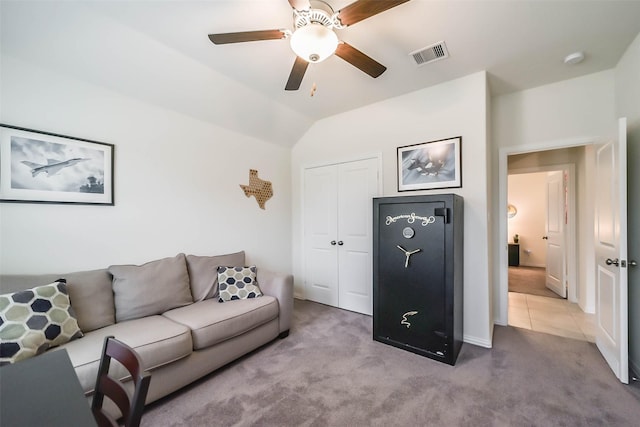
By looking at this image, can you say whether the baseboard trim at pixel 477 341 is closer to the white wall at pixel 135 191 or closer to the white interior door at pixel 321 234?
the white interior door at pixel 321 234

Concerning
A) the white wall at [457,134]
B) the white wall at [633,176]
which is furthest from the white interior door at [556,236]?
the white wall at [457,134]

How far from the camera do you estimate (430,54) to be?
2.29 m

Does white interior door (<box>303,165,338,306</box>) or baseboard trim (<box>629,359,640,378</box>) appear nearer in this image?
baseboard trim (<box>629,359,640,378</box>)

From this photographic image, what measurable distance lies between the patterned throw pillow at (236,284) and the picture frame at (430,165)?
2.02 metres

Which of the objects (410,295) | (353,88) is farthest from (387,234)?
(353,88)

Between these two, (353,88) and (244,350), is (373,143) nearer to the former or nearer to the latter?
(353,88)

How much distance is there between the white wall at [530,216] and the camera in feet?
21.3

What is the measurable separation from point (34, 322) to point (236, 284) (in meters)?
1.42

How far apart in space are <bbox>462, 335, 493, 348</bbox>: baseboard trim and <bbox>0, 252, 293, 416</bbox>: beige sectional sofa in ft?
6.07

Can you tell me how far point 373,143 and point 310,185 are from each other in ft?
3.79

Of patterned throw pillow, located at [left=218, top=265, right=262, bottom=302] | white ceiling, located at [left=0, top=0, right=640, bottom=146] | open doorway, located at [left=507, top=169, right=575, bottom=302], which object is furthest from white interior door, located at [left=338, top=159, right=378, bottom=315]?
open doorway, located at [left=507, top=169, right=575, bottom=302]

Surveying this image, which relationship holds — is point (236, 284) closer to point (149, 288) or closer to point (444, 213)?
point (149, 288)

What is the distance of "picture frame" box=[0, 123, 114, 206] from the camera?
1856 mm

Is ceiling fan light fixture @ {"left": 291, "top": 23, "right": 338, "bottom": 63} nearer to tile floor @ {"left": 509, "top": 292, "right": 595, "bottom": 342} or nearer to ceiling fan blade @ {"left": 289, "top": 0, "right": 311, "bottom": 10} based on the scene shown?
ceiling fan blade @ {"left": 289, "top": 0, "right": 311, "bottom": 10}
